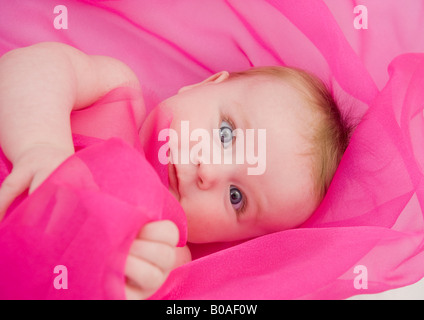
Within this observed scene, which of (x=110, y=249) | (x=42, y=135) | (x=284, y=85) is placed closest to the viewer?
(x=110, y=249)

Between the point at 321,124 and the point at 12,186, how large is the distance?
539 millimetres

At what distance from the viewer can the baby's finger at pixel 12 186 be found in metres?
0.66

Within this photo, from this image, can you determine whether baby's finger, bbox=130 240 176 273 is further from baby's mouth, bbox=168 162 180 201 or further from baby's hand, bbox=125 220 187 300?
baby's mouth, bbox=168 162 180 201

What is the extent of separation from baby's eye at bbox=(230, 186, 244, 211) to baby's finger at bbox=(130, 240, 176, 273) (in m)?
0.31

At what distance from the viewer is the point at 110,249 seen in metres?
0.61

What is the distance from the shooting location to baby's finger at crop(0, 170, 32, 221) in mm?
662

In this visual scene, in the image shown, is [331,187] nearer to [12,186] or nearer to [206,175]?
[206,175]

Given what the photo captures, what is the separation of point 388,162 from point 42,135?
22.7 inches

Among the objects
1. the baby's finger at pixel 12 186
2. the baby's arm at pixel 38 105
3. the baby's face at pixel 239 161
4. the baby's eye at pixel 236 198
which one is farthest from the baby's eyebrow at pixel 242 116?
the baby's finger at pixel 12 186

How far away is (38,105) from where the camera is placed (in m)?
0.75

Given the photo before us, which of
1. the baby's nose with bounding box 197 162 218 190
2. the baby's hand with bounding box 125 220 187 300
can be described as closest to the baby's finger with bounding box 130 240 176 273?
the baby's hand with bounding box 125 220 187 300

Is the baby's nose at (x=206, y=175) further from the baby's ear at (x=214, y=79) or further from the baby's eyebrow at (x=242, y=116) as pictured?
the baby's ear at (x=214, y=79)
